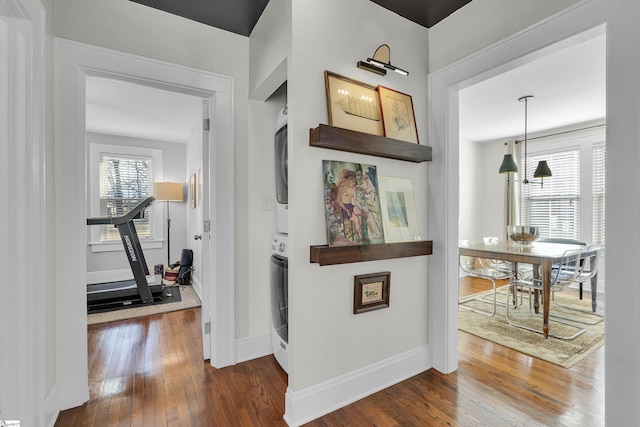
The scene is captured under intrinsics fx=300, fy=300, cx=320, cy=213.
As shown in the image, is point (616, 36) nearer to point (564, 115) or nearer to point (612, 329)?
point (612, 329)

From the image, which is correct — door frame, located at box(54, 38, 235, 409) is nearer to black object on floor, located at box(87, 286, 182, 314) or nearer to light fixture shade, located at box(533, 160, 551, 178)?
black object on floor, located at box(87, 286, 182, 314)

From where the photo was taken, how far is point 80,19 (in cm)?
180

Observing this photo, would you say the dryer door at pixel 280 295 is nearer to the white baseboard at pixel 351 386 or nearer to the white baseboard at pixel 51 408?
the white baseboard at pixel 351 386

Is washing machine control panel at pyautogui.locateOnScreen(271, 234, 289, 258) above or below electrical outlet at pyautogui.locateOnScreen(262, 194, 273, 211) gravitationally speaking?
below

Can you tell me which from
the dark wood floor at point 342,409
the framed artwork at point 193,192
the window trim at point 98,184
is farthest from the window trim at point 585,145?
the window trim at point 98,184

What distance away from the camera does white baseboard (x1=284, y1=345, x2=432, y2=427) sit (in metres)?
1.64

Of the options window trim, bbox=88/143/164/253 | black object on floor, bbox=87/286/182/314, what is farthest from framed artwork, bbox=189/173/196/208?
black object on floor, bbox=87/286/182/314

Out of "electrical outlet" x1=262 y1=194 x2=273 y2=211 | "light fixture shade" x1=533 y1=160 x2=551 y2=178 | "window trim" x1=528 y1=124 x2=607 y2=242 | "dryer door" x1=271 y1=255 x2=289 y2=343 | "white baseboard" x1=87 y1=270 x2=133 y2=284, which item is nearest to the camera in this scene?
"dryer door" x1=271 y1=255 x2=289 y2=343

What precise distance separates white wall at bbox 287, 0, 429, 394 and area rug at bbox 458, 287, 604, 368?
118cm

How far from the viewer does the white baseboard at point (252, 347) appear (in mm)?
2324

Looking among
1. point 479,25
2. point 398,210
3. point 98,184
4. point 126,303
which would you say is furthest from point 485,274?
point 98,184

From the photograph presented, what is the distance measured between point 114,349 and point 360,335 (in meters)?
2.12

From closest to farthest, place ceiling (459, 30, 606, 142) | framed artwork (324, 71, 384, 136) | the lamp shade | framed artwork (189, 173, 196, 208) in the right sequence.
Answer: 1. framed artwork (324, 71, 384, 136)
2. ceiling (459, 30, 606, 142)
3. framed artwork (189, 173, 196, 208)
4. the lamp shade

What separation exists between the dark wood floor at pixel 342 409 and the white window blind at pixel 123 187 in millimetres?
3118
